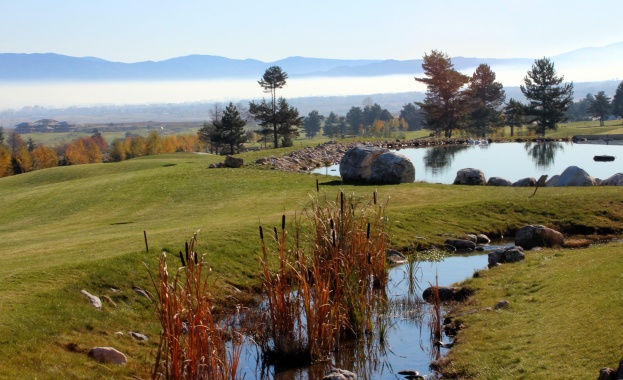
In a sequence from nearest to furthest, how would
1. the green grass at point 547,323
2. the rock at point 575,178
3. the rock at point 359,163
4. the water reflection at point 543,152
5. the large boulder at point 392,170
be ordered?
1. the green grass at point 547,323
2. the rock at point 575,178
3. the large boulder at point 392,170
4. the rock at point 359,163
5. the water reflection at point 543,152

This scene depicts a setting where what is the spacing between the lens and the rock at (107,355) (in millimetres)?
13172

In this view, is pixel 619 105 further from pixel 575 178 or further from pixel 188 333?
pixel 188 333

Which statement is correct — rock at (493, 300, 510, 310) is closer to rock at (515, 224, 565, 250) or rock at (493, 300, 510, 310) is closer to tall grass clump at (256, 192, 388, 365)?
tall grass clump at (256, 192, 388, 365)

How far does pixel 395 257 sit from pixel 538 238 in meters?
5.47

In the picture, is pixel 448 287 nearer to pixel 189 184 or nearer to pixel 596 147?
pixel 189 184

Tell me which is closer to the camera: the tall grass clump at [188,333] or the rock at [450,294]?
the tall grass clump at [188,333]

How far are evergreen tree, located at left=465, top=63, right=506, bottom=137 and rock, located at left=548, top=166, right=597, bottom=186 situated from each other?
2415 inches

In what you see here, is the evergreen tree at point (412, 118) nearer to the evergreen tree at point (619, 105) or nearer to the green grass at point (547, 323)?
the evergreen tree at point (619, 105)

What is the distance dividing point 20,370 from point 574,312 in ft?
35.7

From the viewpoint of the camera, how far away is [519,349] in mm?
12773

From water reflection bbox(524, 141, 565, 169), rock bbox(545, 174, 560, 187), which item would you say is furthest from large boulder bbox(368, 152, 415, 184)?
water reflection bbox(524, 141, 565, 169)

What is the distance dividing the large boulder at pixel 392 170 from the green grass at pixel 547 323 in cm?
1885

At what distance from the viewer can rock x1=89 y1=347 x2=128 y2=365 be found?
13.2 m

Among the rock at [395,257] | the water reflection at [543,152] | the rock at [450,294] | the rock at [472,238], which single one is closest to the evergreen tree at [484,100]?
the water reflection at [543,152]
